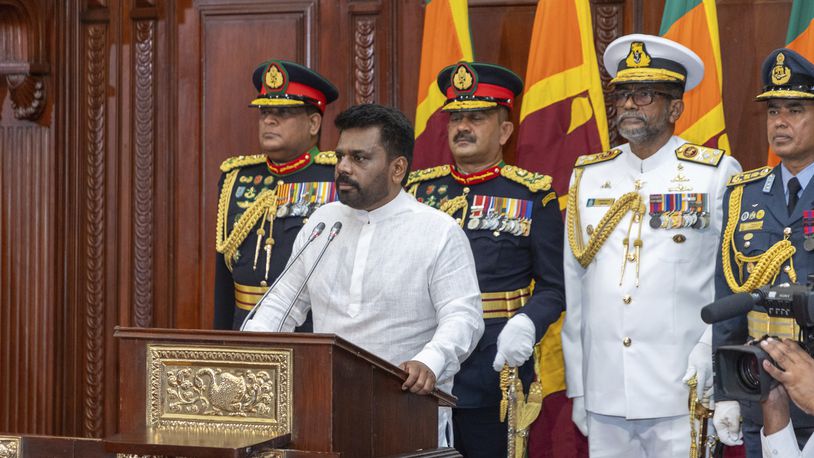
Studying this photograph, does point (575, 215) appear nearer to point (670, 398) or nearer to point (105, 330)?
point (670, 398)

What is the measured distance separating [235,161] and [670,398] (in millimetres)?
1843

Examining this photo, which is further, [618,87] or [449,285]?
[618,87]

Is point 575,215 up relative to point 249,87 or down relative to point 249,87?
down

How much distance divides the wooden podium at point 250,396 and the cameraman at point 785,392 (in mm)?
848

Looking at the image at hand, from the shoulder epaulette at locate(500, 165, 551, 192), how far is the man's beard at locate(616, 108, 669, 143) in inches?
13.4

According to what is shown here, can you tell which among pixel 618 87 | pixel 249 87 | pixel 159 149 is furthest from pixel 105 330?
pixel 618 87

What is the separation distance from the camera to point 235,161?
14.2ft

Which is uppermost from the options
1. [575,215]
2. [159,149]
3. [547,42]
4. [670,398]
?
[547,42]

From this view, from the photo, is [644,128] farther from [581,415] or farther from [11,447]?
[11,447]

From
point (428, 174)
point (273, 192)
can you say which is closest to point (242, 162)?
point (273, 192)

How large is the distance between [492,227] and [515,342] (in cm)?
53

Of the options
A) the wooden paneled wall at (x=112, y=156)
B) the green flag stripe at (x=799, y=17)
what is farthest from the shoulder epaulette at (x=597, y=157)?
the wooden paneled wall at (x=112, y=156)

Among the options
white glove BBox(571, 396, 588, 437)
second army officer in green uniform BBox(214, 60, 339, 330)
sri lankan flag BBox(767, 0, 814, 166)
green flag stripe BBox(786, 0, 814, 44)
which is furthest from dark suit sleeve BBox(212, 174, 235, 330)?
green flag stripe BBox(786, 0, 814, 44)

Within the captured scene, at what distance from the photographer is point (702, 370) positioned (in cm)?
339
